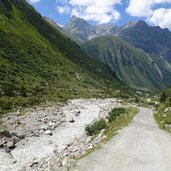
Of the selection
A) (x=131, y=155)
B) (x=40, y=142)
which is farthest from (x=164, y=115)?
(x=131, y=155)

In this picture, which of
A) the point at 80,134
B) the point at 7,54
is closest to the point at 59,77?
the point at 7,54

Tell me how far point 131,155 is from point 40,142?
789 inches

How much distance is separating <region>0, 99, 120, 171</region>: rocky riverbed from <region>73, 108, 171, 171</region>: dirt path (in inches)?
79.5

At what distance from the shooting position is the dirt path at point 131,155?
88.4 feet

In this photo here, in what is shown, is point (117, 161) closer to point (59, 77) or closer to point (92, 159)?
point (92, 159)

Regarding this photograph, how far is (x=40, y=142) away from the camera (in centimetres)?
4844

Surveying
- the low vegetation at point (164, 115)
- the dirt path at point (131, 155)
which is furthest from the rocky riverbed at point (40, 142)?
the low vegetation at point (164, 115)

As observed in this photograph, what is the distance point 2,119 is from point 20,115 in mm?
6542

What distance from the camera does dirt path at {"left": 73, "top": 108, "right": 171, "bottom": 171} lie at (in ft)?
88.4

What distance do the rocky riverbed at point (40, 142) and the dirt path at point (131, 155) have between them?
6.63ft

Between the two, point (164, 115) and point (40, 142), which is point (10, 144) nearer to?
point (40, 142)

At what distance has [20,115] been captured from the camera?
69.8m

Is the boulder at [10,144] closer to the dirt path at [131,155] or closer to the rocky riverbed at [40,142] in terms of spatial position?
the rocky riverbed at [40,142]

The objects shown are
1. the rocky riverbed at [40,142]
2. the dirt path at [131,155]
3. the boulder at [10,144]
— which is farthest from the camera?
the boulder at [10,144]
